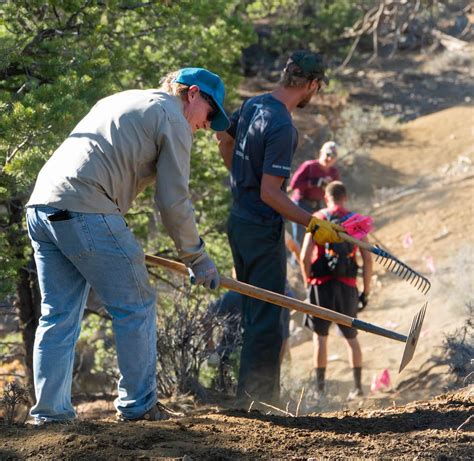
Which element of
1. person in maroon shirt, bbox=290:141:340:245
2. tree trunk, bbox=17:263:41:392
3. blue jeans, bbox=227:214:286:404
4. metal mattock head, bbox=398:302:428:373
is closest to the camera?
metal mattock head, bbox=398:302:428:373

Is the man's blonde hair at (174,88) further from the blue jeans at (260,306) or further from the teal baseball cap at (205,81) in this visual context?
the blue jeans at (260,306)

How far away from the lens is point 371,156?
18.3 m

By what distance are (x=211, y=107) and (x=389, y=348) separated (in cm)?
584

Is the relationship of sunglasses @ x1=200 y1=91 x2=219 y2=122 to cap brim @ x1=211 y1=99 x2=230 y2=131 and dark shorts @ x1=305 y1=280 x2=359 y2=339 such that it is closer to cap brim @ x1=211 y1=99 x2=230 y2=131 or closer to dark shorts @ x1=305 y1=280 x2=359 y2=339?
cap brim @ x1=211 y1=99 x2=230 y2=131

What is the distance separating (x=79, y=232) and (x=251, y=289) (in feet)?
3.69

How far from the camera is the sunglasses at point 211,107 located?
4.18 m

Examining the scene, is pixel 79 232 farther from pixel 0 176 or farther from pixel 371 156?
pixel 371 156

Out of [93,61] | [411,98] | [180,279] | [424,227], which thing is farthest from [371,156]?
[93,61]

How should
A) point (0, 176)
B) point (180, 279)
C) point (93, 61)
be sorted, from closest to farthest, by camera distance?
Result: 1. point (0, 176)
2. point (93, 61)
3. point (180, 279)

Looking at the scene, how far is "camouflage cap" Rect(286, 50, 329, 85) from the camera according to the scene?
5.32m

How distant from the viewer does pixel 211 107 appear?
4.23 meters

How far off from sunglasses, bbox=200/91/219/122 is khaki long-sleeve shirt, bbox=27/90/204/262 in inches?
8.2

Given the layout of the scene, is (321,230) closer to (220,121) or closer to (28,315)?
(220,121)

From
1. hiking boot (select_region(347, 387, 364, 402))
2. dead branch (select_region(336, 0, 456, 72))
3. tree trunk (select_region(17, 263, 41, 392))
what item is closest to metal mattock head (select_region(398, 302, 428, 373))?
hiking boot (select_region(347, 387, 364, 402))
